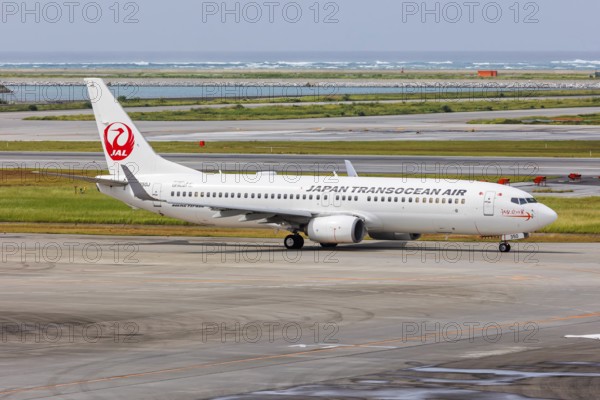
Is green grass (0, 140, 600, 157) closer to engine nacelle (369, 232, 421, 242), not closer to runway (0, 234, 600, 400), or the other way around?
engine nacelle (369, 232, 421, 242)

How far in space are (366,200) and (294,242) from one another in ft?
14.8

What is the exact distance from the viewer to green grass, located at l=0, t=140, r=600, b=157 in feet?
385

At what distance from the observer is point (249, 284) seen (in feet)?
164

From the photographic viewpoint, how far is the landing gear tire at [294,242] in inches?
2498

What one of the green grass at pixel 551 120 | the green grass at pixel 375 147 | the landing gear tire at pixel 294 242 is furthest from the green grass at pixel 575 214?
the green grass at pixel 551 120

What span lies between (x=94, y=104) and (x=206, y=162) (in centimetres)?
3857

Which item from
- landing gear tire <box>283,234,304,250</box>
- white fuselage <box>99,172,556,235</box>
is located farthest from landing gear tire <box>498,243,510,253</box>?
landing gear tire <box>283,234,304,250</box>

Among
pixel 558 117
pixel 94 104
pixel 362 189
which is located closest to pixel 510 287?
pixel 362 189

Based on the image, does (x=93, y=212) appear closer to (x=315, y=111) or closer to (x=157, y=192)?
(x=157, y=192)

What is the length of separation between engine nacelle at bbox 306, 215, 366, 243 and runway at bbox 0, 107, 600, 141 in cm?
7006

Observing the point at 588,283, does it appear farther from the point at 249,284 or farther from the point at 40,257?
the point at 40,257

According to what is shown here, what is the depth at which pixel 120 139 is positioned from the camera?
221 ft

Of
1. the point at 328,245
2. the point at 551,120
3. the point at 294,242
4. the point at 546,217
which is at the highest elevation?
the point at 551,120

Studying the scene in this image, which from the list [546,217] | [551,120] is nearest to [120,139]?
[546,217]
